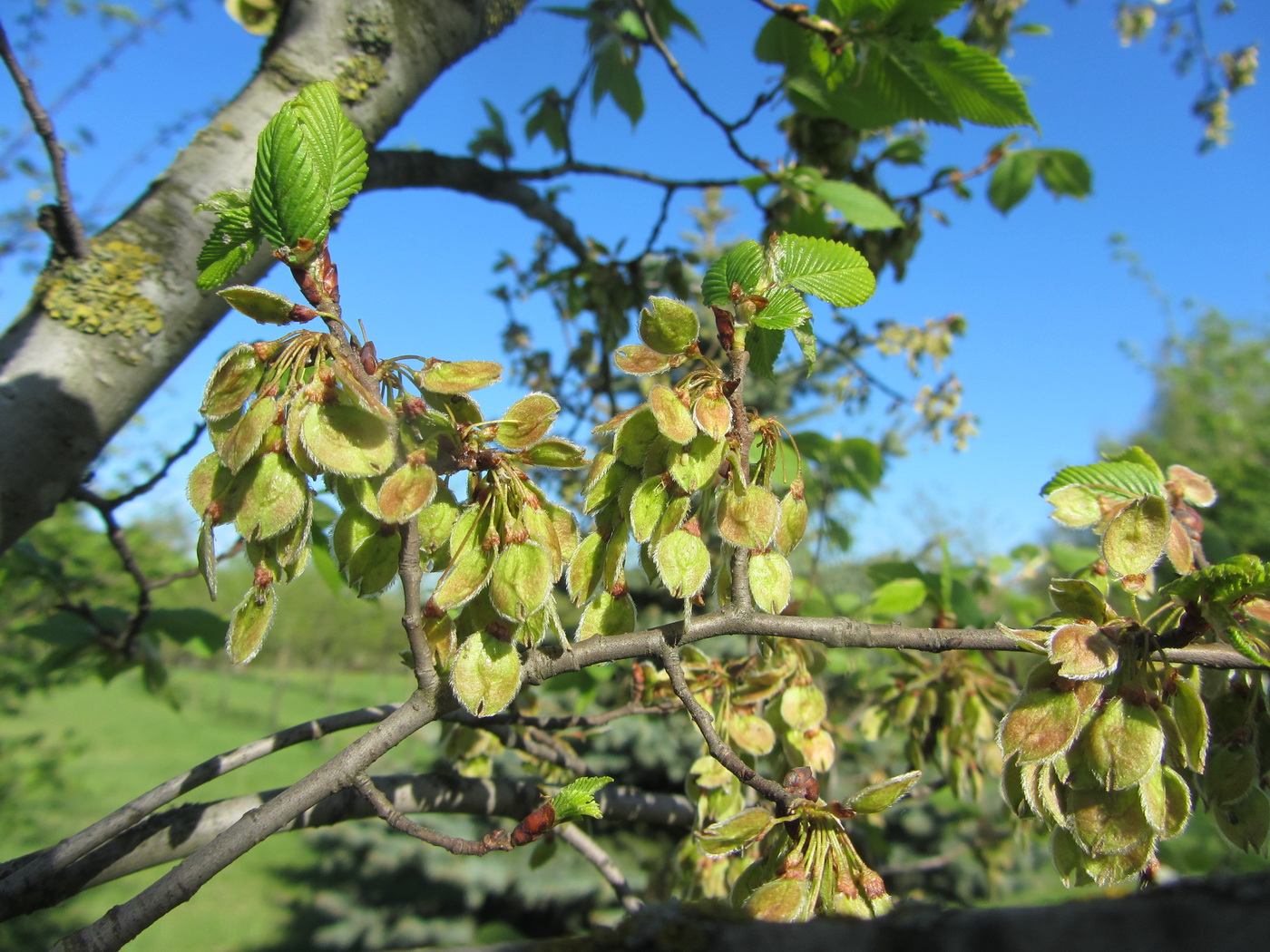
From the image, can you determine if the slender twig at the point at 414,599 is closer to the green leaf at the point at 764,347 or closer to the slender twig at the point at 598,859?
the green leaf at the point at 764,347

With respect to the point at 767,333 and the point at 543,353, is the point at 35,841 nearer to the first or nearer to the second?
the point at 543,353

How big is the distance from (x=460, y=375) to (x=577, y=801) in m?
0.52

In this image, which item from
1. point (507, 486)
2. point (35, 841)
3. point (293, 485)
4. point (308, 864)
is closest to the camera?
point (293, 485)

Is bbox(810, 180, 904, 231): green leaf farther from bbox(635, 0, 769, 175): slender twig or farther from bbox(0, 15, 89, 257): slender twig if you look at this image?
bbox(0, 15, 89, 257): slender twig

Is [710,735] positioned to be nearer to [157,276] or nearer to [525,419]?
[525,419]

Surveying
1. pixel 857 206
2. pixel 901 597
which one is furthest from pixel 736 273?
pixel 901 597

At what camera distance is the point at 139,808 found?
0.96 meters

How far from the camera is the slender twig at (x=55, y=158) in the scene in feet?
3.89

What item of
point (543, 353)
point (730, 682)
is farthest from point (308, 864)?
point (730, 682)

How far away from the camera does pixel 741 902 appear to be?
1.01 metres

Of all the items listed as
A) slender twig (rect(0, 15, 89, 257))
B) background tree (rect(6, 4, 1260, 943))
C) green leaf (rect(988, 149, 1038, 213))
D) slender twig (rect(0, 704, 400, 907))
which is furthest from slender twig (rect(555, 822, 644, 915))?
green leaf (rect(988, 149, 1038, 213))

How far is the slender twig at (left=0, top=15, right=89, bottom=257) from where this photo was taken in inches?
46.6

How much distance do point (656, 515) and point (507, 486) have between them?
21cm

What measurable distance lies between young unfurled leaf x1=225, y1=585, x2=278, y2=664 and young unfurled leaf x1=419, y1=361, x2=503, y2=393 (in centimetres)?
32
